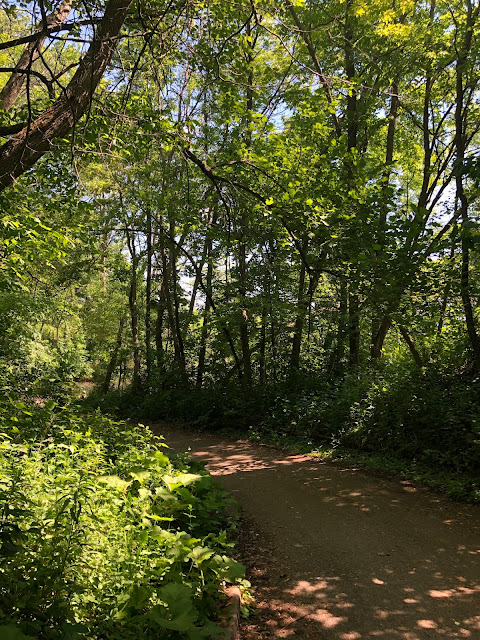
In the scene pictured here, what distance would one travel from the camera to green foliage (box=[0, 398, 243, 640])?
2.14 metres

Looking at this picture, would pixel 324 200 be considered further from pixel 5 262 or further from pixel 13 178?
pixel 5 262

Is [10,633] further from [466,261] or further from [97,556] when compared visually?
[466,261]

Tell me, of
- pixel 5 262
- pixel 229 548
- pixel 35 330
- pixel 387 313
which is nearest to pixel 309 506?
pixel 229 548

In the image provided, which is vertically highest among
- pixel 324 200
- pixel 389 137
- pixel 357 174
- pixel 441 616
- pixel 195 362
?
pixel 389 137

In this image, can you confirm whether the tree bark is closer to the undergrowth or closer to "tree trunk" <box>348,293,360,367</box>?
the undergrowth

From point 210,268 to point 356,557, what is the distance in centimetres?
1107

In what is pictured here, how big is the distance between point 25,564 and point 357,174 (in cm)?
815

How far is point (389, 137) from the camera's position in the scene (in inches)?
499

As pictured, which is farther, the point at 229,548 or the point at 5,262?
the point at 5,262

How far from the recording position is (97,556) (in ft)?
8.46

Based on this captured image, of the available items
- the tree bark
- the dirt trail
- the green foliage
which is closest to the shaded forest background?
the tree bark

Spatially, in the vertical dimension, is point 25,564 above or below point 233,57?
below

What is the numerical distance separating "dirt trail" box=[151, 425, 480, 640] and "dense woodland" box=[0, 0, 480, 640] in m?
0.58

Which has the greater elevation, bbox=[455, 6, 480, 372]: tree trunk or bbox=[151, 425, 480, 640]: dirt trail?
bbox=[455, 6, 480, 372]: tree trunk
